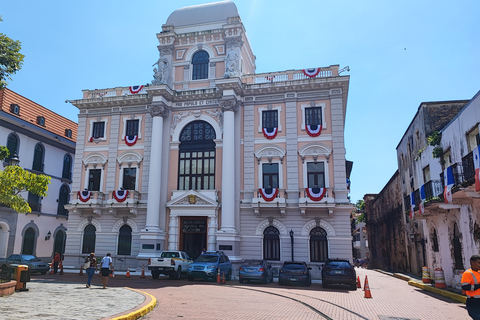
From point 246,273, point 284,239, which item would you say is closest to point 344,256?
point 284,239

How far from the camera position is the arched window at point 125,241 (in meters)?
29.0

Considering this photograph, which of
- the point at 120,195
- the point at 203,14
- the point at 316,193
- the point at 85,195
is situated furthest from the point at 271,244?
the point at 203,14

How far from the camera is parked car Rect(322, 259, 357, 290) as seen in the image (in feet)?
63.9

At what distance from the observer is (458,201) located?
1702cm

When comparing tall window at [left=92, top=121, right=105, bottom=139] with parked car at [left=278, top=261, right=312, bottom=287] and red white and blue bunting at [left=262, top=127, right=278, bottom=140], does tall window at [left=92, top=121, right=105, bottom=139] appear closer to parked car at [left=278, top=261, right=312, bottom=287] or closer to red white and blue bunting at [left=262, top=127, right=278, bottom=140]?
red white and blue bunting at [left=262, top=127, right=278, bottom=140]

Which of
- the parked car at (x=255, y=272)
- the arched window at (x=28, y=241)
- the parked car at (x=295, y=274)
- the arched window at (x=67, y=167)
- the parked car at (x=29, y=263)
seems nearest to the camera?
the parked car at (x=295, y=274)

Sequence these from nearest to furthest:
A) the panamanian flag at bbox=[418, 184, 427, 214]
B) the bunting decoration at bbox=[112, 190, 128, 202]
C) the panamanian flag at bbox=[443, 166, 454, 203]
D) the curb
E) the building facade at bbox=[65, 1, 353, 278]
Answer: the curb
the panamanian flag at bbox=[443, 166, 454, 203]
the panamanian flag at bbox=[418, 184, 427, 214]
the building facade at bbox=[65, 1, 353, 278]
the bunting decoration at bbox=[112, 190, 128, 202]

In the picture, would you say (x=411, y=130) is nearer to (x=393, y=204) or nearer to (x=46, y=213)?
(x=393, y=204)

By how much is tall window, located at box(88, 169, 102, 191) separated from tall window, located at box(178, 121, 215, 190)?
699 centimetres

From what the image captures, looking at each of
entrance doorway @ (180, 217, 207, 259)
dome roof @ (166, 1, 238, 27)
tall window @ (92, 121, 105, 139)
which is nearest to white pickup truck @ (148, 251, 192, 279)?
entrance doorway @ (180, 217, 207, 259)

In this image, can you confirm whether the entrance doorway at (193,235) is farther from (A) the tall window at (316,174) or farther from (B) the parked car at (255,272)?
(A) the tall window at (316,174)

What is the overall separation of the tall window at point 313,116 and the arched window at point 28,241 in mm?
26157

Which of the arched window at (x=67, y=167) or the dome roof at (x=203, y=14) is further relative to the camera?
the arched window at (x=67, y=167)

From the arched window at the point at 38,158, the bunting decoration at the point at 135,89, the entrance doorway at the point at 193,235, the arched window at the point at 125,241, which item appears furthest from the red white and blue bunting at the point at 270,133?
the arched window at the point at 38,158
